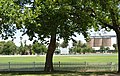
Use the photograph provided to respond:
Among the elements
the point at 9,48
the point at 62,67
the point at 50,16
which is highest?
the point at 9,48

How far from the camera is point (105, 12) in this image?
23062mm

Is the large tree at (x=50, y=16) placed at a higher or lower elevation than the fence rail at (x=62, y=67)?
higher

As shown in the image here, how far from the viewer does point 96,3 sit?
71.9ft

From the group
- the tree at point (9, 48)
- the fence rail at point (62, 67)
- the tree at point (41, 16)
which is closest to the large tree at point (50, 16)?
the tree at point (41, 16)

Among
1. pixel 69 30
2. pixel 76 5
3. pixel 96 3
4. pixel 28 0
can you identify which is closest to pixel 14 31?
pixel 28 0

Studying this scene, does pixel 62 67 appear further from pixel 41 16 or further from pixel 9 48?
pixel 9 48

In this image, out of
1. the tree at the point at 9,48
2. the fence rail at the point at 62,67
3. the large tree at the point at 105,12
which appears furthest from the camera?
the tree at the point at 9,48

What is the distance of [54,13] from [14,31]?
17.8 feet

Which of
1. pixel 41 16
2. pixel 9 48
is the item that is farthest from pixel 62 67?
pixel 9 48

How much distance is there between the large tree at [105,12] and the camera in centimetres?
2173

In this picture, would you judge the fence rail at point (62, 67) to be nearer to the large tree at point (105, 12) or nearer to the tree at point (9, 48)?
the large tree at point (105, 12)

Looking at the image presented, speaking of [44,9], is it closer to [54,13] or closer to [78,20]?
[54,13]

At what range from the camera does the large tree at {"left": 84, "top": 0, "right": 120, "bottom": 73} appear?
21734 mm

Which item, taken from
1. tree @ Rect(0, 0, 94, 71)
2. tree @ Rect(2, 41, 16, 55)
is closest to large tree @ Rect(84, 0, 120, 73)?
tree @ Rect(0, 0, 94, 71)
